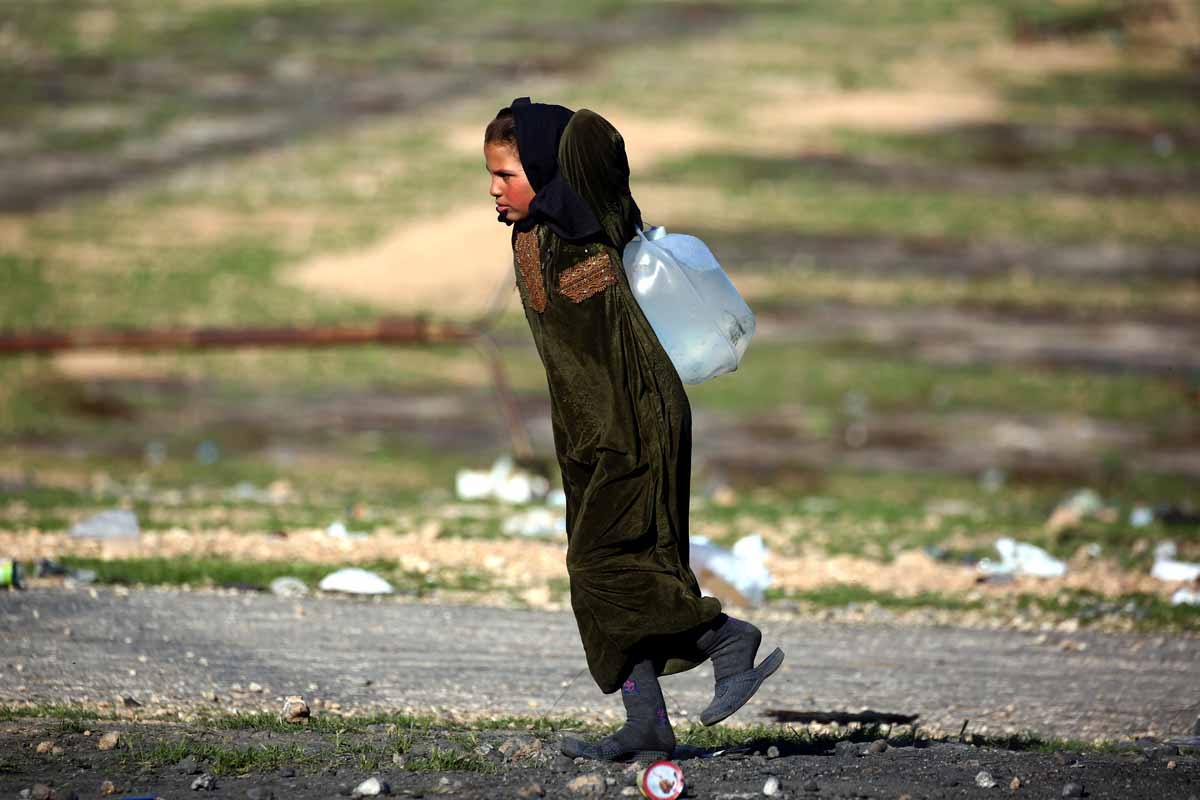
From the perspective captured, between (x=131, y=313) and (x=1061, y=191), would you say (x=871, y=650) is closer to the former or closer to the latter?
(x=131, y=313)

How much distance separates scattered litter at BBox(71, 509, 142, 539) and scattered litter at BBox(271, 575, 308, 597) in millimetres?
1224

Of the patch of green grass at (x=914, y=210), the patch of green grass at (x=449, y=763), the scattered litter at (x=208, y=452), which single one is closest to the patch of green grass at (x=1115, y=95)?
the patch of green grass at (x=914, y=210)

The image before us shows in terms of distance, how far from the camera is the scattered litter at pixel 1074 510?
33.0ft

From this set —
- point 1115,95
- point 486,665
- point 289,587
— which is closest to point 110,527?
point 289,587

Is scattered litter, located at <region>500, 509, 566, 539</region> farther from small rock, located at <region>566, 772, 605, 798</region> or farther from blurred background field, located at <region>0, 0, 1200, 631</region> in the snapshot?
small rock, located at <region>566, 772, 605, 798</region>

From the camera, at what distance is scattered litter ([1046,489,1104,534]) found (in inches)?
396

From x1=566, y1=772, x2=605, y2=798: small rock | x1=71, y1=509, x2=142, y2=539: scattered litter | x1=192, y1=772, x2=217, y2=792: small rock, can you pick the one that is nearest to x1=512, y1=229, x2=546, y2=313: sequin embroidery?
x1=566, y1=772, x2=605, y2=798: small rock

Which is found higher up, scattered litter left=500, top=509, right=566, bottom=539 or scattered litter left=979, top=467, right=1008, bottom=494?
scattered litter left=500, top=509, right=566, bottom=539

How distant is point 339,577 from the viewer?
764 cm

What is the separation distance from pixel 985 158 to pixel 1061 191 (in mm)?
1581

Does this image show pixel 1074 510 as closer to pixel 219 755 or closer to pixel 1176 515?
pixel 1176 515

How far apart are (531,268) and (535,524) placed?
5.10 m

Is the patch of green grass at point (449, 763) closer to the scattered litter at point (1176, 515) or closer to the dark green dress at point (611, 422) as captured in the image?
the dark green dress at point (611, 422)

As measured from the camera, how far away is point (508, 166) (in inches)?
181
